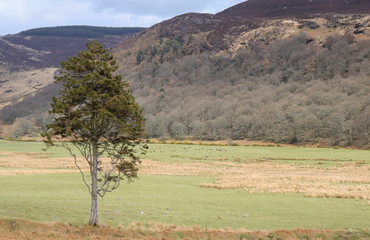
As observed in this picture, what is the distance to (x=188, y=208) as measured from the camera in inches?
977

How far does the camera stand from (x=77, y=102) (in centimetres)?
1925

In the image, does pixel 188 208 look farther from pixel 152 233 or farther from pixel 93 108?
pixel 93 108

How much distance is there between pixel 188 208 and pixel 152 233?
653 centimetres

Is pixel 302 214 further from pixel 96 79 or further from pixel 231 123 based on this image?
pixel 231 123

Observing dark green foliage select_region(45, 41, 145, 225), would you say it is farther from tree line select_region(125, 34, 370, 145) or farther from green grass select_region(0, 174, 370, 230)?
tree line select_region(125, 34, 370, 145)

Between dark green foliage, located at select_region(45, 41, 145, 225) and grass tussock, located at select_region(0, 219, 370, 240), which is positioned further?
dark green foliage, located at select_region(45, 41, 145, 225)

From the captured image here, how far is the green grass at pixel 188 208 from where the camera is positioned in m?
20.8

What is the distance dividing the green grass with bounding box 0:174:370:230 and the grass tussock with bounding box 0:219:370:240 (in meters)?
1.48

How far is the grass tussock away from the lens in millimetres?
17016

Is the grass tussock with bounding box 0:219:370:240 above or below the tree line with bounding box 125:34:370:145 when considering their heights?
above

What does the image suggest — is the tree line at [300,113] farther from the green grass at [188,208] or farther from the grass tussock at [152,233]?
the grass tussock at [152,233]

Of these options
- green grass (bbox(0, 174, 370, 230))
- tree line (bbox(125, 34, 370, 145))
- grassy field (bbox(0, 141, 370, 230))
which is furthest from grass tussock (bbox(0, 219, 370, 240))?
tree line (bbox(125, 34, 370, 145))

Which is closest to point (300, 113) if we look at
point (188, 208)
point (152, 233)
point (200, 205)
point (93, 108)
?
point (200, 205)

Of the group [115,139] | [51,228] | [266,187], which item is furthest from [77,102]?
[266,187]
